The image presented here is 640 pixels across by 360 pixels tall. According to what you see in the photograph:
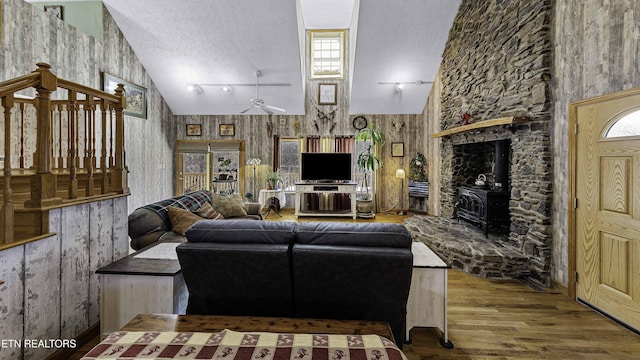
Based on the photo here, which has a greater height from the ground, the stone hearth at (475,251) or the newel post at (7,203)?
the newel post at (7,203)

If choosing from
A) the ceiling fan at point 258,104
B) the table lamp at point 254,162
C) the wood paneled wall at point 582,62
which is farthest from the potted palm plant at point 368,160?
the wood paneled wall at point 582,62

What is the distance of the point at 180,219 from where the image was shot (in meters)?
3.30

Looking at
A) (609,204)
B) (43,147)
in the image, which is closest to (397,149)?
(609,204)

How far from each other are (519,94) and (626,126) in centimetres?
126

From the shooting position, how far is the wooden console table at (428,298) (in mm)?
2053

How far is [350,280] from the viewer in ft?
5.46

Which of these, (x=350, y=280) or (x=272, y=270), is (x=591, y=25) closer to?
(x=350, y=280)

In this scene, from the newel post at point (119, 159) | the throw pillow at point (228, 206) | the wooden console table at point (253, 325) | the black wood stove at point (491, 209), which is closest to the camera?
the wooden console table at point (253, 325)

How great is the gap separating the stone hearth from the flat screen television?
9.10ft

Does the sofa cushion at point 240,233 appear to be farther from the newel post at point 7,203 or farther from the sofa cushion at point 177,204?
the sofa cushion at point 177,204

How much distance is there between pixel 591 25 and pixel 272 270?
3510 mm

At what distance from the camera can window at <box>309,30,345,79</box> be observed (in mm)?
7152

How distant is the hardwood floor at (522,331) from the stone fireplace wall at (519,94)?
561mm

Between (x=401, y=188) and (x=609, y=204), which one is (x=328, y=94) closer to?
(x=401, y=188)
